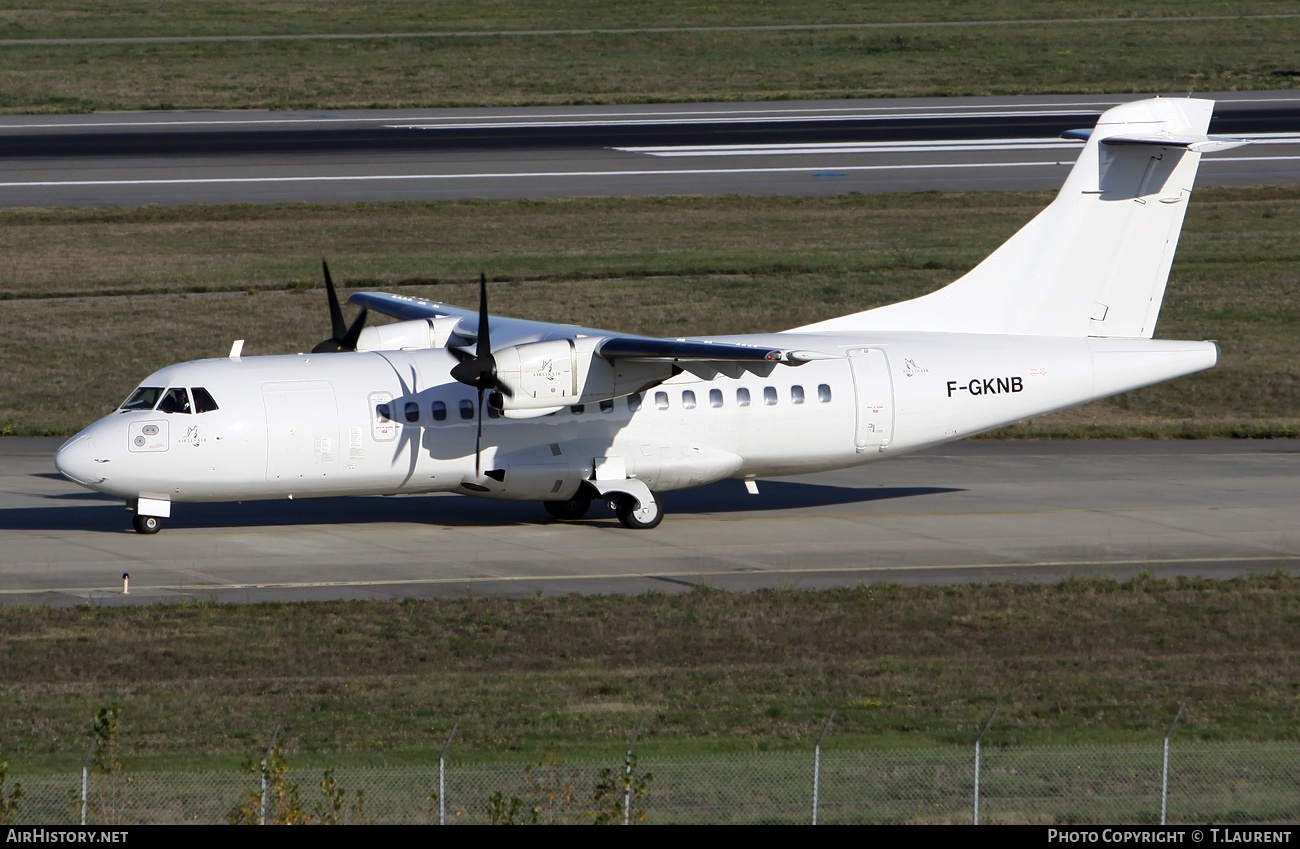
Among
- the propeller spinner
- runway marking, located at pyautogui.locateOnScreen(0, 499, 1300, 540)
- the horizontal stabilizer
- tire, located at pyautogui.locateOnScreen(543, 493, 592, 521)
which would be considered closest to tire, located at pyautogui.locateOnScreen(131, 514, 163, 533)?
runway marking, located at pyautogui.locateOnScreen(0, 499, 1300, 540)

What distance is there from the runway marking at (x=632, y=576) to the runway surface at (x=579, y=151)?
33974mm

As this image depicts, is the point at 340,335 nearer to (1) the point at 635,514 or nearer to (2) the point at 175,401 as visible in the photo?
(2) the point at 175,401

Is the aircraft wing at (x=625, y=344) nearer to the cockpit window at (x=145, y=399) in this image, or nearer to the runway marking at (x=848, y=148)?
the cockpit window at (x=145, y=399)

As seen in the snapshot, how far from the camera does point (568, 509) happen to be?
93.7 ft

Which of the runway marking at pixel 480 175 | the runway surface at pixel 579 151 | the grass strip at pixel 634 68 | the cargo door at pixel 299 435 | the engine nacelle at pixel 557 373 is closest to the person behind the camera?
the engine nacelle at pixel 557 373

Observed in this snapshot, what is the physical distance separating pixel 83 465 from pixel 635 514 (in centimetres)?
903

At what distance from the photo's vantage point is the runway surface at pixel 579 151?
57.6 metres

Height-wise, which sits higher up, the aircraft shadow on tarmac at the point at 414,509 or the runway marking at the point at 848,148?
the runway marking at the point at 848,148

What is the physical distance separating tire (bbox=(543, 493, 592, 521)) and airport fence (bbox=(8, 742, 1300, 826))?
43.1 ft

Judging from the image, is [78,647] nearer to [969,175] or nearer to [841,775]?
[841,775]

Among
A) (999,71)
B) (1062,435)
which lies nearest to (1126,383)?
(1062,435)

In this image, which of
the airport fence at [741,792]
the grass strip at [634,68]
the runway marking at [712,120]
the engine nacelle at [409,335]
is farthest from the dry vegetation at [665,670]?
the grass strip at [634,68]

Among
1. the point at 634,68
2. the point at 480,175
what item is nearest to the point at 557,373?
the point at 480,175

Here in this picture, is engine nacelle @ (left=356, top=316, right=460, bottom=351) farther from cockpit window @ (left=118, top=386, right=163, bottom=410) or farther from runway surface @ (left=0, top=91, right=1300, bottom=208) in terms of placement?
runway surface @ (left=0, top=91, right=1300, bottom=208)
